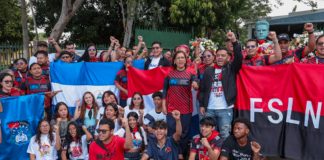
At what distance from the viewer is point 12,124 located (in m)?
6.61

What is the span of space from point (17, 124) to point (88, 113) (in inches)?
49.9

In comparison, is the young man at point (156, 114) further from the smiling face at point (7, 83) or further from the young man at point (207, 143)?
the smiling face at point (7, 83)

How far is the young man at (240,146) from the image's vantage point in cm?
511

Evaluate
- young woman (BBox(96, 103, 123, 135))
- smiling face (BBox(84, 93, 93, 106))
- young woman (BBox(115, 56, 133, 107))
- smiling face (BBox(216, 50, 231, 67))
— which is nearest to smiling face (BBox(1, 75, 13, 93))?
smiling face (BBox(84, 93, 93, 106))

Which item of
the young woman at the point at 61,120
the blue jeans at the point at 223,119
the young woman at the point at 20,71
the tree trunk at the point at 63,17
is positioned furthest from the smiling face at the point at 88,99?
the tree trunk at the point at 63,17

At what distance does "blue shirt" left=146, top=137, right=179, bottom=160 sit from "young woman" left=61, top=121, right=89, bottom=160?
125 cm

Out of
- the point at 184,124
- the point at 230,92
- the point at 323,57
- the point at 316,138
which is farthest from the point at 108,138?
the point at 323,57

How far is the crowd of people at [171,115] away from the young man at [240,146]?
14 mm

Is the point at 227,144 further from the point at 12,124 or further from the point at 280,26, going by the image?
the point at 280,26

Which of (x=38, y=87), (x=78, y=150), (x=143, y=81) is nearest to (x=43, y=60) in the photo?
(x=38, y=87)

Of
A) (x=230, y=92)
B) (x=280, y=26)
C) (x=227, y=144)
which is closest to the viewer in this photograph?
(x=227, y=144)

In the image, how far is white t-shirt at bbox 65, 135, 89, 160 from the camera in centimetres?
A: 628

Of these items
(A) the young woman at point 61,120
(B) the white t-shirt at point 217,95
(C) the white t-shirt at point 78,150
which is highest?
(B) the white t-shirt at point 217,95

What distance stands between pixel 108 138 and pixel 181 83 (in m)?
1.63
